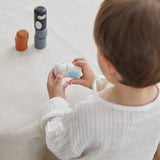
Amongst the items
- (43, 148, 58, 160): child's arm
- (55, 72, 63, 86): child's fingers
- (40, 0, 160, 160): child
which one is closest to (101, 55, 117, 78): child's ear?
(40, 0, 160, 160): child

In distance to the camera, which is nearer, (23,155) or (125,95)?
(125,95)

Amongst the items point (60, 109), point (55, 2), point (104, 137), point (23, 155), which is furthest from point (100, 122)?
point (55, 2)

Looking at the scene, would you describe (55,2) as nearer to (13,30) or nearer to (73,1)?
(73,1)

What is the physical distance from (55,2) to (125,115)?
94 centimetres

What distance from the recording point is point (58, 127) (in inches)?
34.7

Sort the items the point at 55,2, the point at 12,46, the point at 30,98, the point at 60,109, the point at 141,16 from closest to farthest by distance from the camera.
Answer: the point at 141,16, the point at 60,109, the point at 30,98, the point at 12,46, the point at 55,2

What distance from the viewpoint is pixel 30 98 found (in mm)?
1110

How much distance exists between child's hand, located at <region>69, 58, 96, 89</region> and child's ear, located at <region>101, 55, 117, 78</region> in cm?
35

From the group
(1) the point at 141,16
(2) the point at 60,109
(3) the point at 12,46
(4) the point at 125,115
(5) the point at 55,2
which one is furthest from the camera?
(5) the point at 55,2

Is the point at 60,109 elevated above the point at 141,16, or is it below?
below

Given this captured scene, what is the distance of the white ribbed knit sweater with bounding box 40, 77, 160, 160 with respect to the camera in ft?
2.32

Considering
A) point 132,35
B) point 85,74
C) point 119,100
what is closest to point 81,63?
point 85,74

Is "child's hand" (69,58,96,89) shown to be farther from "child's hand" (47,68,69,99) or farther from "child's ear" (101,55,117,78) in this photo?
"child's ear" (101,55,117,78)

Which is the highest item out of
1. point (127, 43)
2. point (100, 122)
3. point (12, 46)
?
point (127, 43)
